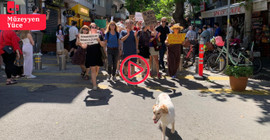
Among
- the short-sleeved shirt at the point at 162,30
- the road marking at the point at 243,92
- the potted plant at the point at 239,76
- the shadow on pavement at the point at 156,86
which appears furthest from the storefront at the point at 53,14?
the potted plant at the point at 239,76

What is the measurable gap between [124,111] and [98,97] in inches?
55.7

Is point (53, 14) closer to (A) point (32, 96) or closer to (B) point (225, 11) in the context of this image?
(B) point (225, 11)

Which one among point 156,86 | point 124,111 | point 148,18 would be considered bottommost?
point 124,111

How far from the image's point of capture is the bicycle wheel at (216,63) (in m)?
10.1

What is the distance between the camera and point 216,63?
1034 cm

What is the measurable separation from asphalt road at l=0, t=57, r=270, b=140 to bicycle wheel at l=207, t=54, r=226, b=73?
1.75 m

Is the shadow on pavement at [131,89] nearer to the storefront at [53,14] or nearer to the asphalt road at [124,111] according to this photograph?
the asphalt road at [124,111]

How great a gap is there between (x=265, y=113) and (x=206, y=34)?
10.1 m

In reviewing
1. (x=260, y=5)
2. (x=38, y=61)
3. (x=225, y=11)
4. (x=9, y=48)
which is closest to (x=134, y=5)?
(x=225, y=11)

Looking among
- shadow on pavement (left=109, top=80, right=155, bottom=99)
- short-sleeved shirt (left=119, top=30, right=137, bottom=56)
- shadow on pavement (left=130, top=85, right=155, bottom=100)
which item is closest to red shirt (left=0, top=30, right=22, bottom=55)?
shadow on pavement (left=109, top=80, right=155, bottom=99)

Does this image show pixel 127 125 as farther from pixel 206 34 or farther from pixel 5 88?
pixel 206 34

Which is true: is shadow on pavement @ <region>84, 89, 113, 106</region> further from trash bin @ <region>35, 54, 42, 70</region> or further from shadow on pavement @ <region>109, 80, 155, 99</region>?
trash bin @ <region>35, 54, 42, 70</region>

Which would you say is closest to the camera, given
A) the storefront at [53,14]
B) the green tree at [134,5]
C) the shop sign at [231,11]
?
the shop sign at [231,11]

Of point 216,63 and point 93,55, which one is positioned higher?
point 93,55
